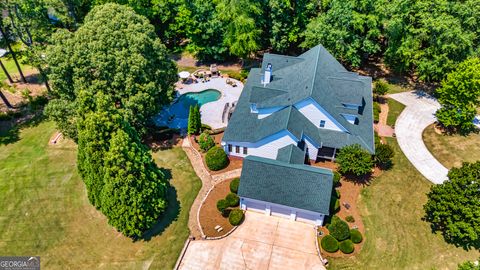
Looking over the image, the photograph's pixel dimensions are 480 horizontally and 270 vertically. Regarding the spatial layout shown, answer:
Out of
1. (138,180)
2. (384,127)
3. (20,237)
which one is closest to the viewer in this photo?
(138,180)

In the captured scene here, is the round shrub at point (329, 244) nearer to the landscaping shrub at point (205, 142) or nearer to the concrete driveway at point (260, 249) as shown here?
the concrete driveway at point (260, 249)

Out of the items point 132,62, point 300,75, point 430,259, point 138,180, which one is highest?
point 132,62

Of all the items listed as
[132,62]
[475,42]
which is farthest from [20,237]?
[475,42]

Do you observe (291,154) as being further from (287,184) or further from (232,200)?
(232,200)

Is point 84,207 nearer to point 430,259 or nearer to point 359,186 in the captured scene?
point 359,186

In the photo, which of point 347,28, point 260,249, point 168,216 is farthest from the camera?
point 347,28

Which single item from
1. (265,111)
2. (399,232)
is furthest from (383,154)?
(265,111)

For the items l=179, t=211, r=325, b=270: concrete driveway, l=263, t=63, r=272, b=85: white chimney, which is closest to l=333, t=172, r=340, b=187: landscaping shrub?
l=179, t=211, r=325, b=270: concrete driveway
